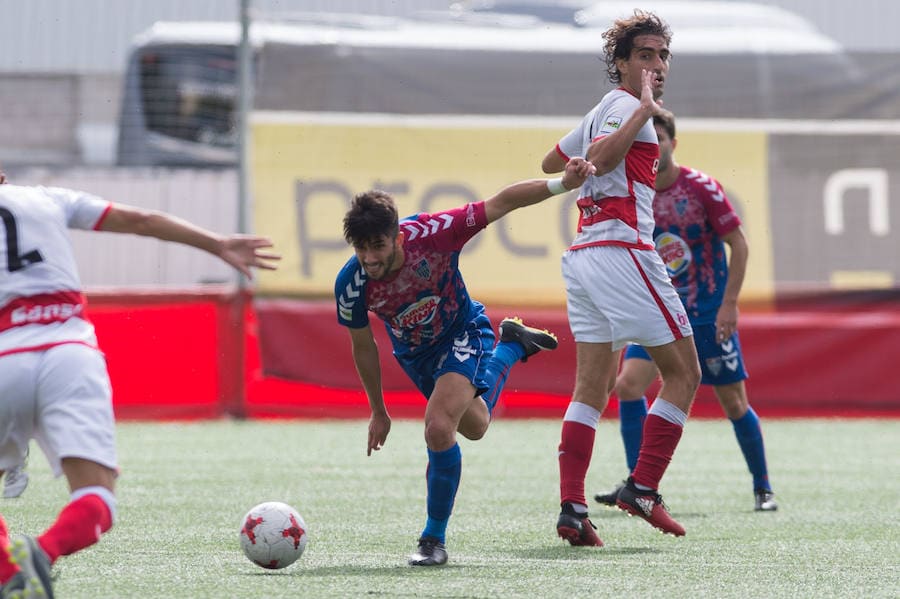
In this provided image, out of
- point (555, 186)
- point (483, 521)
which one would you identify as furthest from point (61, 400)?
point (483, 521)

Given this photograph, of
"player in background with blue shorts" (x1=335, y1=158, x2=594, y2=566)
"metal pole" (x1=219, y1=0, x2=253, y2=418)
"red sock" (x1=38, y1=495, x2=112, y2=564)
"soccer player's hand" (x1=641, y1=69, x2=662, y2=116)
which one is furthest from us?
"metal pole" (x1=219, y1=0, x2=253, y2=418)

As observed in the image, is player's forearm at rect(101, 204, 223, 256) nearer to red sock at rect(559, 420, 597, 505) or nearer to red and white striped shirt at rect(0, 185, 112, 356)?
red and white striped shirt at rect(0, 185, 112, 356)

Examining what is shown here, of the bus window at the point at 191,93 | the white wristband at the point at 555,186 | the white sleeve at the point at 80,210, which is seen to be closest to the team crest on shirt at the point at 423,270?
the white wristband at the point at 555,186

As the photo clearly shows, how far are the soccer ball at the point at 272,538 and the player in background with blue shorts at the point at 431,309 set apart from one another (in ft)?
1.40

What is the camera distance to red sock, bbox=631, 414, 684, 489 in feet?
19.0

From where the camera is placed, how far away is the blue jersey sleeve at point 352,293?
211 inches

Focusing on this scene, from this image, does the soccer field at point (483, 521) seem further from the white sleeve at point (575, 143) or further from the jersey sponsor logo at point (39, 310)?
the white sleeve at point (575, 143)

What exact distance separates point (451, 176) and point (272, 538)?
27.2 feet

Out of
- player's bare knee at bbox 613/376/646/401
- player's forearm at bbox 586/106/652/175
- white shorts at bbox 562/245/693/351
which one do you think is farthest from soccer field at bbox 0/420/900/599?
player's forearm at bbox 586/106/652/175

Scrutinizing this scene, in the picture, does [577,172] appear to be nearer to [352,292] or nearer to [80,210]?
[352,292]

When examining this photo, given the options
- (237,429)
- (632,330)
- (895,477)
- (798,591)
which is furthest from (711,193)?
(237,429)

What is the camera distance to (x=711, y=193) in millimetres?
7191

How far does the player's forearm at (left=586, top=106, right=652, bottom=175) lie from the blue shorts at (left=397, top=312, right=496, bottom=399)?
76cm

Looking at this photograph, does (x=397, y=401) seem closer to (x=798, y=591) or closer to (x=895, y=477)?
(x=895, y=477)
